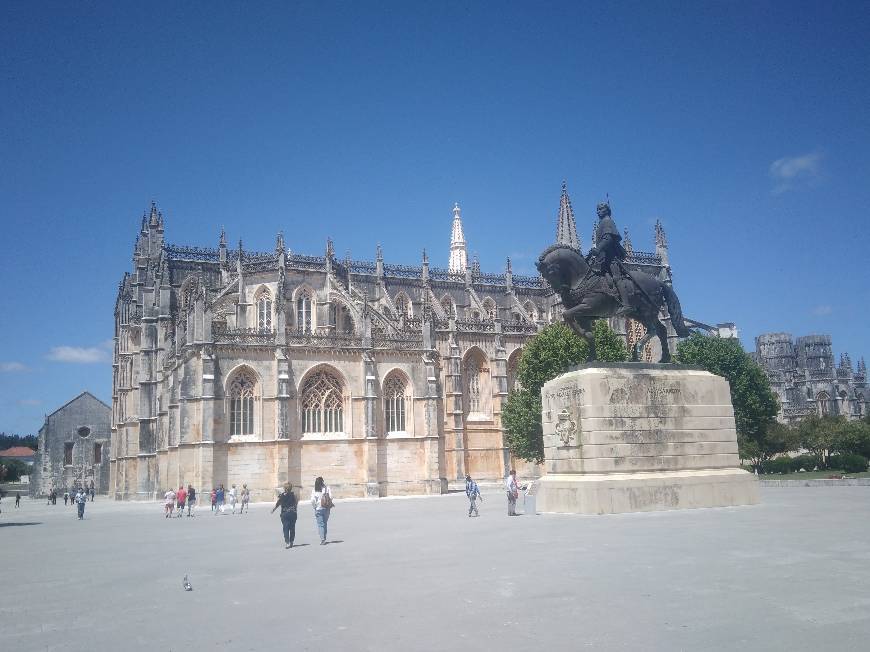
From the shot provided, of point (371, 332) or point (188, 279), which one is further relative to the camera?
point (188, 279)

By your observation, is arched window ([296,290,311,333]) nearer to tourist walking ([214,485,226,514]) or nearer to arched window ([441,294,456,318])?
arched window ([441,294,456,318])

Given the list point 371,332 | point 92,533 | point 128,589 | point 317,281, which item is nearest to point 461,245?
point 317,281

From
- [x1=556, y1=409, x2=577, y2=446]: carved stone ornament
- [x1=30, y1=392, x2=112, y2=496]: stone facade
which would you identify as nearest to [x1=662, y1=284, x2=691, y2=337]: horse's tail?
[x1=556, y1=409, x2=577, y2=446]: carved stone ornament

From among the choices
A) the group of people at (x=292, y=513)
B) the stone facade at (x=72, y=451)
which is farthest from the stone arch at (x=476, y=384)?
the stone facade at (x=72, y=451)

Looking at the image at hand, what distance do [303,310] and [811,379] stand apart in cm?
7263

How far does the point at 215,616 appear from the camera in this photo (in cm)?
825

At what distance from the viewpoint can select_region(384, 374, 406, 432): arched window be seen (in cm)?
4419

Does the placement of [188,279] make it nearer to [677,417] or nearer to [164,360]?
[164,360]

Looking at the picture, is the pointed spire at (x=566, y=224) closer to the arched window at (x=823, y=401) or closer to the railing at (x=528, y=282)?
the railing at (x=528, y=282)

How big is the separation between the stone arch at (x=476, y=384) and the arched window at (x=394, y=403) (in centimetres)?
830

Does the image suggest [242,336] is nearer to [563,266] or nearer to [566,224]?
[563,266]

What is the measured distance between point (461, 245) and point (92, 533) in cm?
8500

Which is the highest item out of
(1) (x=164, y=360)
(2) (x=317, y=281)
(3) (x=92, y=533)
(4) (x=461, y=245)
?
(4) (x=461, y=245)

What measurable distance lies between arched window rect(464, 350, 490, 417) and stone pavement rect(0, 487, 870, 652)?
35.8m
